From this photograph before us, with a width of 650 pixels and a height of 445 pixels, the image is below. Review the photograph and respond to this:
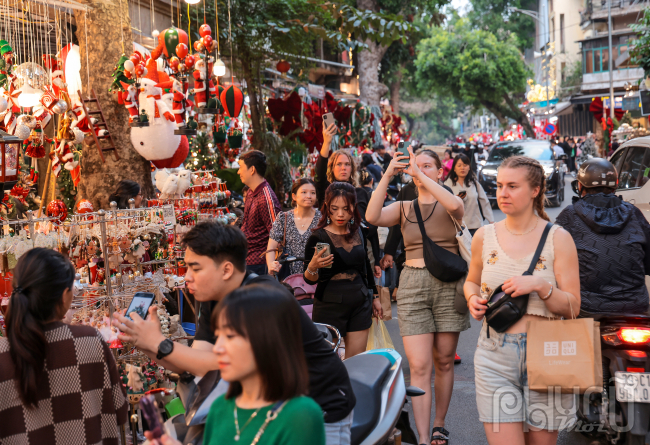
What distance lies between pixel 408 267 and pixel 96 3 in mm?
4033

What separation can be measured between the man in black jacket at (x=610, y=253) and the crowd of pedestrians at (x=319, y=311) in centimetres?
2

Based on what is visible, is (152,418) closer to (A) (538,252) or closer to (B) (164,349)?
(B) (164,349)

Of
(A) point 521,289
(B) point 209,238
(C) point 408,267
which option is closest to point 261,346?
(B) point 209,238

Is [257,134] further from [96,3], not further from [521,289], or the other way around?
[521,289]

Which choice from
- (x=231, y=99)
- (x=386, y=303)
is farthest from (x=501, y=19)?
(x=386, y=303)

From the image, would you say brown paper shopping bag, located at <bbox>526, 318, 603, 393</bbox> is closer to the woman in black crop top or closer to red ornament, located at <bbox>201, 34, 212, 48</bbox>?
the woman in black crop top

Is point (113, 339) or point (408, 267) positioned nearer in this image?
point (113, 339)

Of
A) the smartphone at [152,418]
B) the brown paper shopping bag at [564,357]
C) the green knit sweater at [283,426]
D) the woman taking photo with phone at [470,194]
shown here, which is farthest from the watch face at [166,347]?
the woman taking photo with phone at [470,194]

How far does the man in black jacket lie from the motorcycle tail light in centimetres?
30

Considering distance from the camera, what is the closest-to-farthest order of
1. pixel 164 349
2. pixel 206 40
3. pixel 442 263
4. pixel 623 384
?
pixel 164 349
pixel 623 384
pixel 442 263
pixel 206 40

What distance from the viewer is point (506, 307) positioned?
310 cm

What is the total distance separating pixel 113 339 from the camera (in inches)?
151

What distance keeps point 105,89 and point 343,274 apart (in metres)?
3.33

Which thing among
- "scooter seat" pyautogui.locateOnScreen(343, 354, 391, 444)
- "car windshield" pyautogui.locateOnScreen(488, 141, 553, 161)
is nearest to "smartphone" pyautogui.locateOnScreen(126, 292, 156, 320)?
"scooter seat" pyautogui.locateOnScreen(343, 354, 391, 444)
